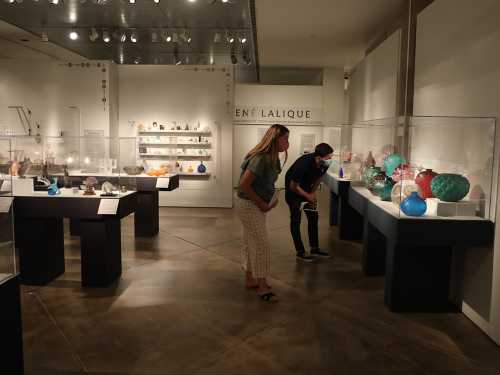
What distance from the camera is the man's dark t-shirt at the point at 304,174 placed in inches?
210

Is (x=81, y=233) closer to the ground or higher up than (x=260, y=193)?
closer to the ground

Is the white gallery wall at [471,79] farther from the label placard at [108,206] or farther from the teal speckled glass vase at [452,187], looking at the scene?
the label placard at [108,206]

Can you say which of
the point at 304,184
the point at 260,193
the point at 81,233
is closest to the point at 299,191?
the point at 304,184

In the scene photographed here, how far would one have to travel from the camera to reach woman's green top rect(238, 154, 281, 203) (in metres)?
3.92

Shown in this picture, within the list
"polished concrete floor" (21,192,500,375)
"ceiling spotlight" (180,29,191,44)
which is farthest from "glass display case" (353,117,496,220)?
"ceiling spotlight" (180,29,191,44)

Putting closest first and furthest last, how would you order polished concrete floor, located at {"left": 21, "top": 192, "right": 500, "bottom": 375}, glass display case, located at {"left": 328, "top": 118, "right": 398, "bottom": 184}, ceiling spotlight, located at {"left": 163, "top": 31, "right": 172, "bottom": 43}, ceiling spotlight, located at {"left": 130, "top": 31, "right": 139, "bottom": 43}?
polished concrete floor, located at {"left": 21, "top": 192, "right": 500, "bottom": 375}, glass display case, located at {"left": 328, "top": 118, "right": 398, "bottom": 184}, ceiling spotlight, located at {"left": 163, "top": 31, "right": 172, "bottom": 43}, ceiling spotlight, located at {"left": 130, "top": 31, "right": 139, "bottom": 43}

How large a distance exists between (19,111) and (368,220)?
816cm

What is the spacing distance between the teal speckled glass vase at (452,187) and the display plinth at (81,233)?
2.91 metres

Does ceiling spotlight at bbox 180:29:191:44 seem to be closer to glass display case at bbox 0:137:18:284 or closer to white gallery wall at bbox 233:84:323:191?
white gallery wall at bbox 233:84:323:191

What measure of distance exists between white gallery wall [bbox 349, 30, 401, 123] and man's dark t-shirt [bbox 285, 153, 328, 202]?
2054mm

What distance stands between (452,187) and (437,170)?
969mm

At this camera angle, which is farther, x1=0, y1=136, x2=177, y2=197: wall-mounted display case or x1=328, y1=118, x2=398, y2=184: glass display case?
x1=328, y1=118, x2=398, y2=184: glass display case

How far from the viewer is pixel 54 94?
32.3 feet

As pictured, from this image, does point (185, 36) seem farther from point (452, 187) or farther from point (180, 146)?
point (452, 187)
